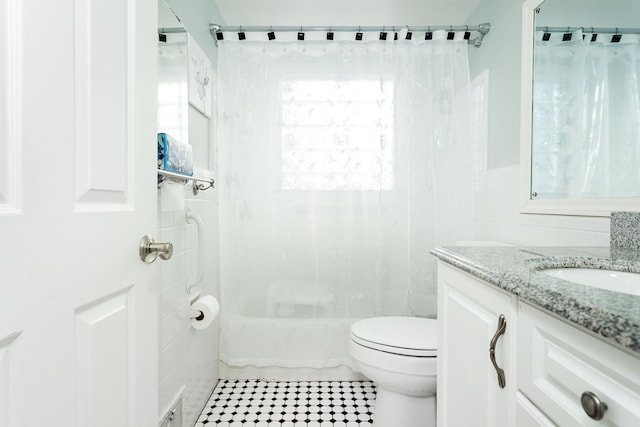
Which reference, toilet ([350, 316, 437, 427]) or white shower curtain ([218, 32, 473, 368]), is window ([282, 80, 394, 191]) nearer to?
white shower curtain ([218, 32, 473, 368])

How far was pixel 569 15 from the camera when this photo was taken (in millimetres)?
1156

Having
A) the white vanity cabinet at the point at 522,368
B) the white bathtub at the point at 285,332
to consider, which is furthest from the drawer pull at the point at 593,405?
the white bathtub at the point at 285,332

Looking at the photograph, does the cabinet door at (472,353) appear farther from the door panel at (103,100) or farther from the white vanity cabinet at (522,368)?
the door panel at (103,100)

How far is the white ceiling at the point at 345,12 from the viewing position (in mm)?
1834

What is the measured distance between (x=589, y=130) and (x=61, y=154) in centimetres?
146

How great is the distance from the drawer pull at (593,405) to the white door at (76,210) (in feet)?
2.63

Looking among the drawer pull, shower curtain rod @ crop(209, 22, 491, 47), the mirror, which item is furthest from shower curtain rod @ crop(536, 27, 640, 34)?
the mirror

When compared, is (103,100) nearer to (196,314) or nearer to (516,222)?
(196,314)

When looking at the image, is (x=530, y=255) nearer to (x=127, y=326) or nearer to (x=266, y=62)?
(x=127, y=326)

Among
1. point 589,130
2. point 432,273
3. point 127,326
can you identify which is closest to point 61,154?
point 127,326

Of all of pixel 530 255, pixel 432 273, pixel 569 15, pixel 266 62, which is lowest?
pixel 432 273

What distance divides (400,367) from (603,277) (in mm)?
775

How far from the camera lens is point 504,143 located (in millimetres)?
1604

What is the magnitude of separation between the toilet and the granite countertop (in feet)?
1.71
